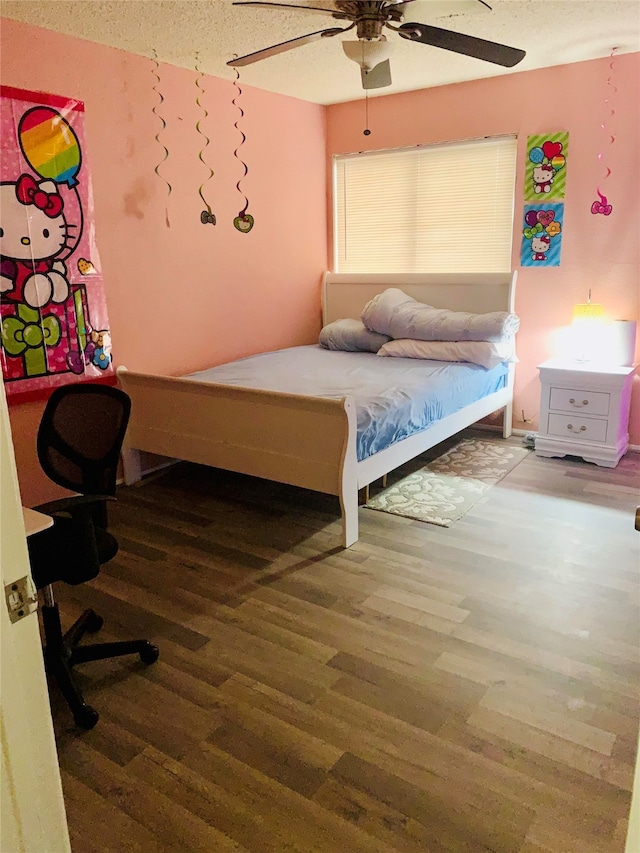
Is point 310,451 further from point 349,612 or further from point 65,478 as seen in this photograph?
point 65,478

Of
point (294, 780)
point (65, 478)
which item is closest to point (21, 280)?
point (65, 478)

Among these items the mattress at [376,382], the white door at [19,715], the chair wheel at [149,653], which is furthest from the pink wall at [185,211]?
the white door at [19,715]

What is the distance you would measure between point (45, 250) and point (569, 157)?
3.24 m

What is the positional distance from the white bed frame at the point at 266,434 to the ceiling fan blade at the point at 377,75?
4.83ft

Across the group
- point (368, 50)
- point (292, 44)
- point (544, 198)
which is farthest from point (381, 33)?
point (544, 198)

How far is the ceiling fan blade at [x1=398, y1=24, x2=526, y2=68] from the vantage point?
243cm

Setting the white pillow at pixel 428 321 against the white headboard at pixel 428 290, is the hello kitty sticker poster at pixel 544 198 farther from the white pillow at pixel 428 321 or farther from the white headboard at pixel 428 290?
the white pillow at pixel 428 321

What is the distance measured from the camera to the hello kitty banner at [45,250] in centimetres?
306

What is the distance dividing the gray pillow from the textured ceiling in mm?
1618

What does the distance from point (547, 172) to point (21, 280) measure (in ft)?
10.8

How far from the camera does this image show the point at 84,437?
230 cm

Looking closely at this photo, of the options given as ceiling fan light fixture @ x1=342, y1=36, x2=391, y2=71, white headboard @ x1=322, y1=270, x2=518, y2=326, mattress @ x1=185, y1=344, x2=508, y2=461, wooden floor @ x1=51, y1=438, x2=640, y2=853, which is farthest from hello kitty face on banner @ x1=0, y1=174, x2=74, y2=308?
white headboard @ x1=322, y1=270, x2=518, y2=326

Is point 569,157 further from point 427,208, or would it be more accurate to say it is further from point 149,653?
point 149,653

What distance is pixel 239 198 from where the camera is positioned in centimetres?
436
